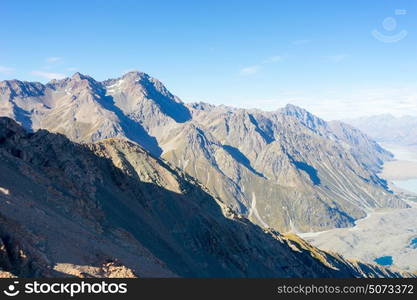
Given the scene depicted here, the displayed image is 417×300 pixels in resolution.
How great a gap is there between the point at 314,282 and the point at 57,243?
32974 mm

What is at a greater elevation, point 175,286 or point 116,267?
point 175,286

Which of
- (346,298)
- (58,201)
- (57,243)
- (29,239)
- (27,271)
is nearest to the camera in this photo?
(346,298)

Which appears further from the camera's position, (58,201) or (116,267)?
(58,201)

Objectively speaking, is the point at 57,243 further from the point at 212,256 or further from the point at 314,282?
the point at 212,256

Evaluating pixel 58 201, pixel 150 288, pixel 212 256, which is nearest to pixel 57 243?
pixel 58 201

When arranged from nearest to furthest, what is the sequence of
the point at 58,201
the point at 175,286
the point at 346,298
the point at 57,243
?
the point at 175,286 < the point at 346,298 < the point at 57,243 < the point at 58,201

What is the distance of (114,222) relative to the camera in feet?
282

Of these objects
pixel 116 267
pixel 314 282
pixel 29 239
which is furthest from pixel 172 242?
pixel 314 282

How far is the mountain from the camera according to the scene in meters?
45.2

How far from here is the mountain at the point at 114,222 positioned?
45156 mm

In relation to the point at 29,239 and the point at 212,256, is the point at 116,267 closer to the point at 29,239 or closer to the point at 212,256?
the point at 29,239

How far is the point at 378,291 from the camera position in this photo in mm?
29641

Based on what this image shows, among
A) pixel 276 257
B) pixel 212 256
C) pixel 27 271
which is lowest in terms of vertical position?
pixel 276 257

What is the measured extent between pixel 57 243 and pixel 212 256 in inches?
3003
